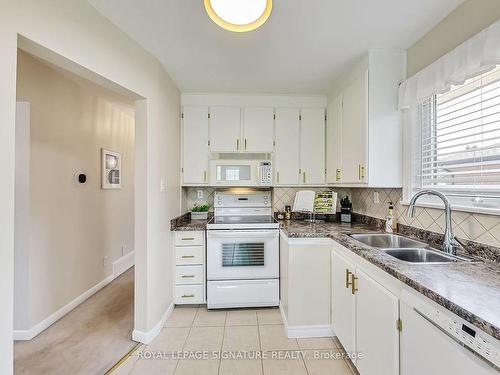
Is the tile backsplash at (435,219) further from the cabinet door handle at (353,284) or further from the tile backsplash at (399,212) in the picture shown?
the cabinet door handle at (353,284)

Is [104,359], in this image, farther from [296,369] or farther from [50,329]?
[296,369]

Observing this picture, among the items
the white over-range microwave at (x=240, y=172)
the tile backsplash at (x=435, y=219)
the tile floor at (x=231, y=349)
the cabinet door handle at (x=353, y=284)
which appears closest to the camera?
the tile backsplash at (x=435, y=219)

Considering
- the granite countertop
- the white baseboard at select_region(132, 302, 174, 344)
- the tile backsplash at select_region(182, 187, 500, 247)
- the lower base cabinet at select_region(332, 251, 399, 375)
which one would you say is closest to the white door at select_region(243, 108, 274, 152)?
the tile backsplash at select_region(182, 187, 500, 247)

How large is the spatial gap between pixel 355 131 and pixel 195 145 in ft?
5.44

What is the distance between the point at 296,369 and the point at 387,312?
2.86ft

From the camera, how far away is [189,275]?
2.38m

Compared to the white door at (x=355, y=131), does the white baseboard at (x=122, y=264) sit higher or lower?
lower

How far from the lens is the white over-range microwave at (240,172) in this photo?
8.61 feet

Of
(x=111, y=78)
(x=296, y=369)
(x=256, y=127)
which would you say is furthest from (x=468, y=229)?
(x=111, y=78)

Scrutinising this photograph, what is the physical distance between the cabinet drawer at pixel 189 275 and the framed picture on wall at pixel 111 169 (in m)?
1.50

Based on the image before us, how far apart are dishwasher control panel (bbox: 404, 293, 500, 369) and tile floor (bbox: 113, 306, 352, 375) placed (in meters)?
1.02

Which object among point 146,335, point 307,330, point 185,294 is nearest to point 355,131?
point 307,330

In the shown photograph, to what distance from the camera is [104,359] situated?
170 centimetres

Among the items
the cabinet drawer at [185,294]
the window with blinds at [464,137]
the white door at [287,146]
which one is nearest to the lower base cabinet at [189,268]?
the cabinet drawer at [185,294]
